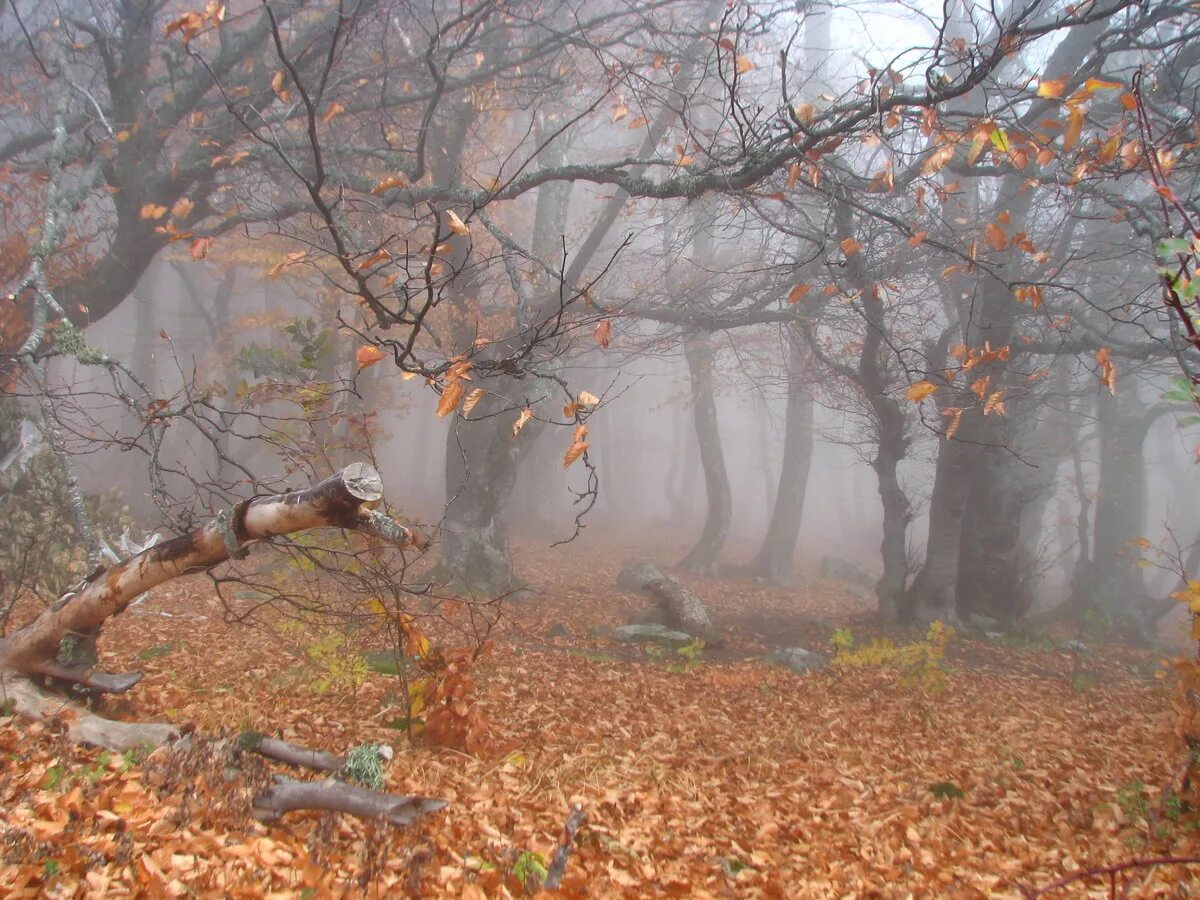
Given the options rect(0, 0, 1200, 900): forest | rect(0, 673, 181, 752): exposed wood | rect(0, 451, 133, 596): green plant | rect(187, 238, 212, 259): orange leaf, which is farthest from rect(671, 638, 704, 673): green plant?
rect(0, 451, 133, 596): green plant

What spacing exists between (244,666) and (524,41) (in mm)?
9328

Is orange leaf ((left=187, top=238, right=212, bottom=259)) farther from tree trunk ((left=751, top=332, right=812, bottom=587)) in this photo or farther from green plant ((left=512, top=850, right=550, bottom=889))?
tree trunk ((left=751, top=332, right=812, bottom=587))

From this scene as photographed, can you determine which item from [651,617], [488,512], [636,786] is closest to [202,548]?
[636,786]

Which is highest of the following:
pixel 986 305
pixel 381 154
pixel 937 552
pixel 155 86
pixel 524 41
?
pixel 524 41

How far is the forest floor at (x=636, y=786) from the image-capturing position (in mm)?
2771

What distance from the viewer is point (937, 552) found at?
363 inches

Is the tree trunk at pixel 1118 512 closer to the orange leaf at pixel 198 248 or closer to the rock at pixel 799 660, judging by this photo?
the rock at pixel 799 660

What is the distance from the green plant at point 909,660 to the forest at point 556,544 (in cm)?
7

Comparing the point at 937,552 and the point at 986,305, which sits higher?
the point at 986,305

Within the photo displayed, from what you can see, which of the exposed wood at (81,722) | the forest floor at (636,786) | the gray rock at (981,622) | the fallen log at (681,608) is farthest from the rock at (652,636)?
the exposed wood at (81,722)

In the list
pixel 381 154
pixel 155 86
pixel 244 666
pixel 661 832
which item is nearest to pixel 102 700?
pixel 244 666

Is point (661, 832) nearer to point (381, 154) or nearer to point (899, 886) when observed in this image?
point (899, 886)

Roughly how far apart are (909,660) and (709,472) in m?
10.3

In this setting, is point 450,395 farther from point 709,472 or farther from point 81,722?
point 709,472
